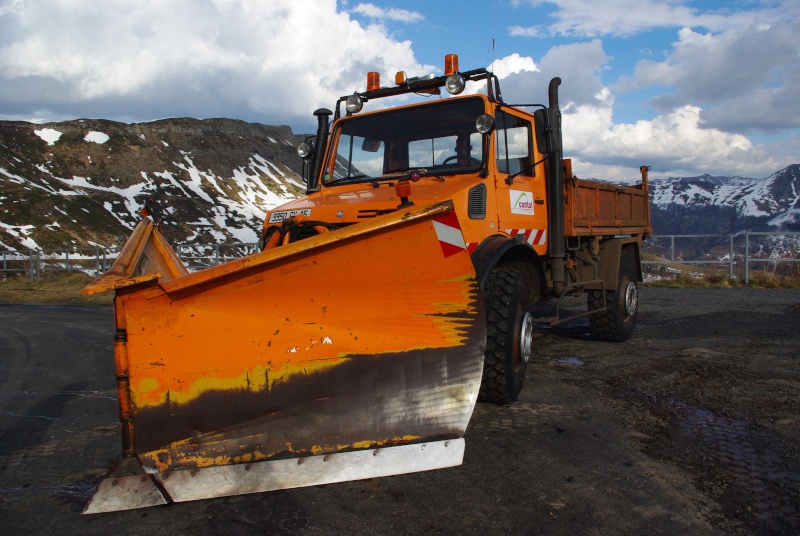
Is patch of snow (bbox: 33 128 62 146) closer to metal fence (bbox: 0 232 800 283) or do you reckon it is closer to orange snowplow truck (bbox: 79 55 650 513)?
metal fence (bbox: 0 232 800 283)

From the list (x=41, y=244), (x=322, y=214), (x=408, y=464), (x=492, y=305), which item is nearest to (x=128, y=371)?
(x=408, y=464)

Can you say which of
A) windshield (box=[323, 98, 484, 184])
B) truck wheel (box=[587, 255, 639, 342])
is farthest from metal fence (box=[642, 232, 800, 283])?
windshield (box=[323, 98, 484, 184])

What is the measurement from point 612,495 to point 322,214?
2.84 m

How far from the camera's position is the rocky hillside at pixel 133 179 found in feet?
184

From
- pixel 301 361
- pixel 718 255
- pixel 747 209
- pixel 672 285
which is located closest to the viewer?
pixel 301 361

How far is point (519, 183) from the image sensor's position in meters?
5.46

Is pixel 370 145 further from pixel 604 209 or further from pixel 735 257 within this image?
pixel 735 257

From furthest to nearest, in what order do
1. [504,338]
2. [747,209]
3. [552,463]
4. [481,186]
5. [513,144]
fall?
[747,209] → [513,144] → [481,186] → [504,338] → [552,463]

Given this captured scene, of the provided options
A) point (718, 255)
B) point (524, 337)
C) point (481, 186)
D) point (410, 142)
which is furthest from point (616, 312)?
point (718, 255)

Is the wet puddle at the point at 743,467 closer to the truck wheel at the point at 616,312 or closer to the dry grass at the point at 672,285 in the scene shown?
the truck wheel at the point at 616,312

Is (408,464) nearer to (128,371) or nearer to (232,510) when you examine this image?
(232,510)

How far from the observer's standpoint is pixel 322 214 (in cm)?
475

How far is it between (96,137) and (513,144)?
276 ft

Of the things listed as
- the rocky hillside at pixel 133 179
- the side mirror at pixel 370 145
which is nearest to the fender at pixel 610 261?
the side mirror at pixel 370 145
